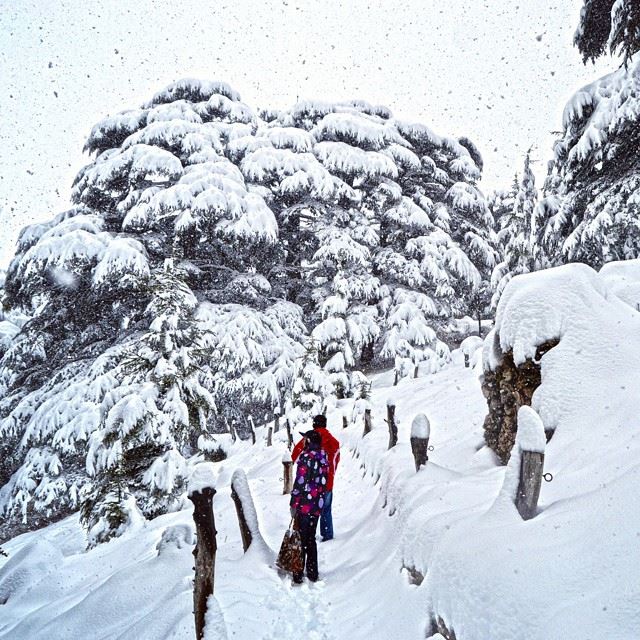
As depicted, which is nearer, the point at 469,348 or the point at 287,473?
the point at 287,473

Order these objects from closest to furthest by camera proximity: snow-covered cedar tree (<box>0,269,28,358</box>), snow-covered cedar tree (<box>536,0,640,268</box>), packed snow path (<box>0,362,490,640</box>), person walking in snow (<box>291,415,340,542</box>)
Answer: packed snow path (<box>0,362,490,640</box>) < person walking in snow (<box>291,415,340,542</box>) < snow-covered cedar tree (<box>536,0,640,268</box>) < snow-covered cedar tree (<box>0,269,28,358</box>)

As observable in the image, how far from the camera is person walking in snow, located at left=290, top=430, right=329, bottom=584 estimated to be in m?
4.66

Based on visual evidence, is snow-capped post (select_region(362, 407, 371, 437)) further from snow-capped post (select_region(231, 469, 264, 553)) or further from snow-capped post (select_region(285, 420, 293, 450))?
snow-capped post (select_region(231, 469, 264, 553))

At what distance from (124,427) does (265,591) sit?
4621 millimetres

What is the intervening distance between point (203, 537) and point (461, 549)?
6.02ft

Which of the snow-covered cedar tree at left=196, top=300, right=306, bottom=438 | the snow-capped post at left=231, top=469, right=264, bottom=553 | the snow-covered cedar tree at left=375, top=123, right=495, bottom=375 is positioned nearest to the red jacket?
the snow-capped post at left=231, top=469, right=264, bottom=553

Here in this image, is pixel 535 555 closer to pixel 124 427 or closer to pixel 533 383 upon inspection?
pixel 533 383

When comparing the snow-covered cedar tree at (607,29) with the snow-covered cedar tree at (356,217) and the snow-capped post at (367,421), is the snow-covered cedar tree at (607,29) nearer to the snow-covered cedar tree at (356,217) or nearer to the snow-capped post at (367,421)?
the snow-capped post at (367,421)

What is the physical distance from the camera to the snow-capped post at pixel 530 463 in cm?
273

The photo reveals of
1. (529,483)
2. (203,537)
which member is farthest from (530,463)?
(203,537)

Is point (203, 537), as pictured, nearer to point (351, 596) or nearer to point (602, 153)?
point (351, 596)

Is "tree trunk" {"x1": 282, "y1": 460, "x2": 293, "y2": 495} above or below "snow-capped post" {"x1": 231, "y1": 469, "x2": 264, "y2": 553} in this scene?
below

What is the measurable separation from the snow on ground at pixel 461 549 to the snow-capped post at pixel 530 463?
0.28 ft

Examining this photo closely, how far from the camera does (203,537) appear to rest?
319 cm
